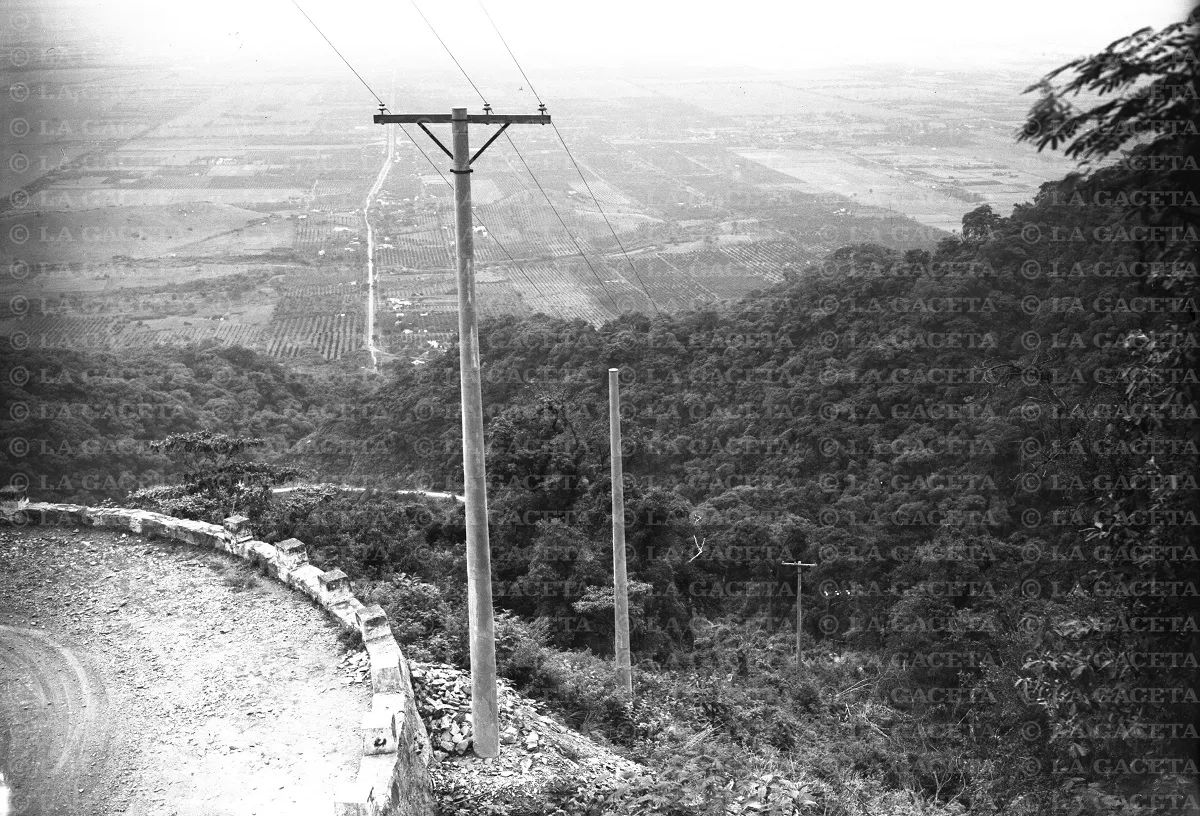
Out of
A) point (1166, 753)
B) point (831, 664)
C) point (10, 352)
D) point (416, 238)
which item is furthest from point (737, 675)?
point (416, 238)

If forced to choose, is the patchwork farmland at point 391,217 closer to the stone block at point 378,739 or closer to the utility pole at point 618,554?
the utility pole at point 618,554

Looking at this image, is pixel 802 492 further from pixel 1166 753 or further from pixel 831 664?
pixel 1166 753

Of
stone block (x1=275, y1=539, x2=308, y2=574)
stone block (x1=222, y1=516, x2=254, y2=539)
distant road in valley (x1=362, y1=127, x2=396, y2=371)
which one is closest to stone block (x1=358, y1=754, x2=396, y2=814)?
stone block (x1=275, y1=539, x2=308, y2=574)

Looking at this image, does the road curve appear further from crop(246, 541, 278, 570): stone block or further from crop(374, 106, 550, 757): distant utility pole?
crop(374, 106, 550, 757): distant utility pole

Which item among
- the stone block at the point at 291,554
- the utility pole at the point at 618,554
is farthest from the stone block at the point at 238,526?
the utility pole at the point at 618,554

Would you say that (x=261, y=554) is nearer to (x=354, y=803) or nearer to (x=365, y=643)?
(x=365, y=643)

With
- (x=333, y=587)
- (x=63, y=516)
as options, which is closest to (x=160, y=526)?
(x=63, y=516)

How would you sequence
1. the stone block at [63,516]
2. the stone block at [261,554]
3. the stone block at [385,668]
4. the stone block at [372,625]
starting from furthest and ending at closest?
the stone block at [63,516] → the stone block at [261,554] → the stone block at [372,625] → the stone block at [385,668]
